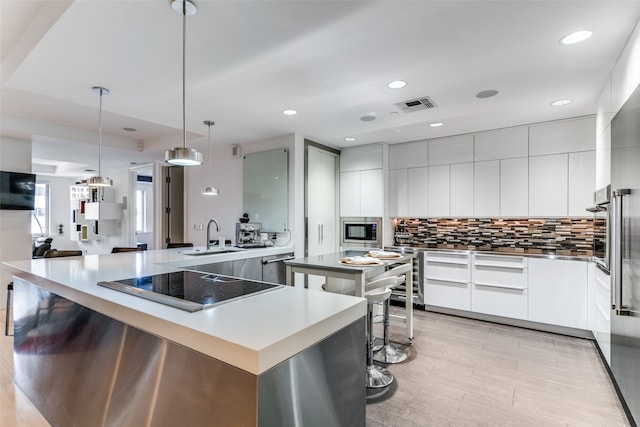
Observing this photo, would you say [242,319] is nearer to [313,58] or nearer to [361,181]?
[313,58]

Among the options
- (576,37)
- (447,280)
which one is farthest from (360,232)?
(576,37)

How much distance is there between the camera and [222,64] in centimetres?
234

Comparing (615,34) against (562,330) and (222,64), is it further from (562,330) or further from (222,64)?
(562,330)

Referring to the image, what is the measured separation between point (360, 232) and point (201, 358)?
410cm

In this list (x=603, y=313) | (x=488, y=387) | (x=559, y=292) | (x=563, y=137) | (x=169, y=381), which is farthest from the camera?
(x=563, y=137)

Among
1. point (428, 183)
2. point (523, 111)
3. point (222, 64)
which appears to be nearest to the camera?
point (222, 64)

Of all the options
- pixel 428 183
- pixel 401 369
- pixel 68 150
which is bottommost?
pixel 401 369

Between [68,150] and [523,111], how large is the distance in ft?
22.7

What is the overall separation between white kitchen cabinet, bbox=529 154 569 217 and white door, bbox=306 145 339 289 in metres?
2.70

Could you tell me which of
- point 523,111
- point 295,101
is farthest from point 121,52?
point 523,111

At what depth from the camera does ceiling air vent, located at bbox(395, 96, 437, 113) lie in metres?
3.09

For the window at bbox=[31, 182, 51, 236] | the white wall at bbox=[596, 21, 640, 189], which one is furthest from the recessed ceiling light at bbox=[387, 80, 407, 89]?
the window at bbox=[31, 182, 51, 236]

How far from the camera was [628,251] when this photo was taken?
1.84m

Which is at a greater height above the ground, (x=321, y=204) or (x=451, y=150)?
(x=451, y=150)
